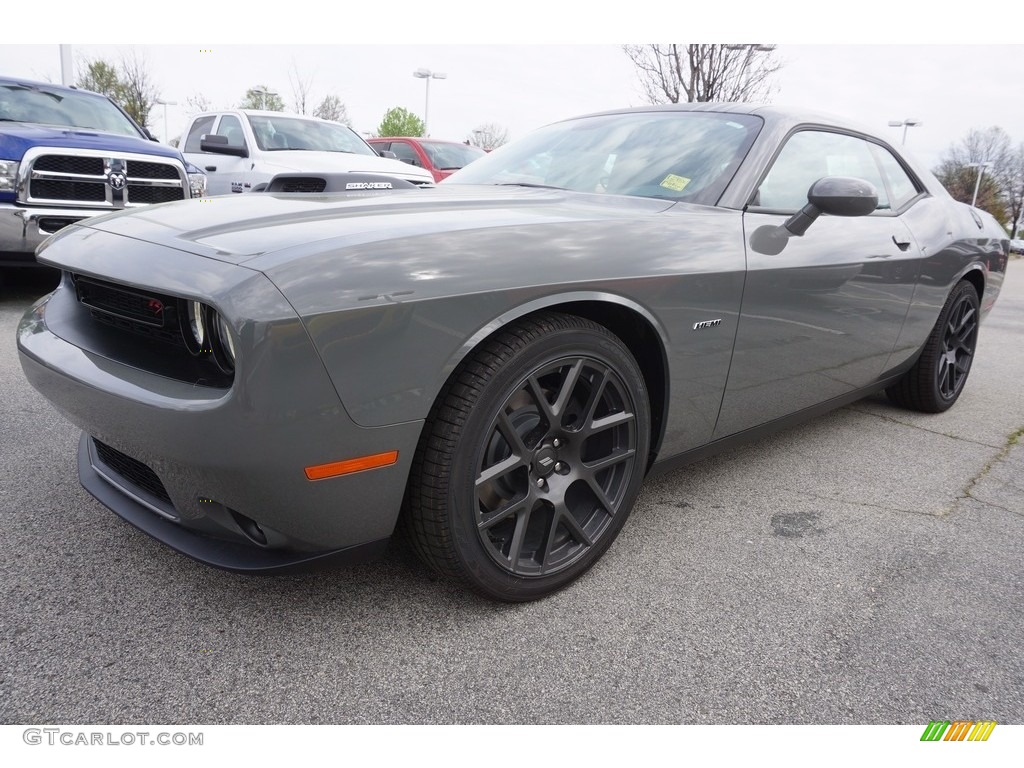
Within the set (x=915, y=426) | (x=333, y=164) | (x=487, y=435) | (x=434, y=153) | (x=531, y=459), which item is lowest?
(x=915, y=426)

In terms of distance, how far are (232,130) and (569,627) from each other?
762 cm

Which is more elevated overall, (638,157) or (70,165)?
(638,157)

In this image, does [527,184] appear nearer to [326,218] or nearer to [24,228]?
[326,218]

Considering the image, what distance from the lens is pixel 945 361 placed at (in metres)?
3.91

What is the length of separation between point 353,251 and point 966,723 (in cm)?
170

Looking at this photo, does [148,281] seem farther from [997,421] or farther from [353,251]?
[997,421]

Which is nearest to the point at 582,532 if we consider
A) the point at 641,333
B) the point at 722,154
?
the point at 641,333

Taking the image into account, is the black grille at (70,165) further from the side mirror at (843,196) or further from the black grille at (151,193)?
the side mirror at (843,196)

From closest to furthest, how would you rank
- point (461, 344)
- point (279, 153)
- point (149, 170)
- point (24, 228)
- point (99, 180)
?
point (461, 344)
point (24, 228)
point (99, 180)
point (149, 170)
point (279, 153)

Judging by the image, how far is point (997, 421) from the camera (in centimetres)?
398

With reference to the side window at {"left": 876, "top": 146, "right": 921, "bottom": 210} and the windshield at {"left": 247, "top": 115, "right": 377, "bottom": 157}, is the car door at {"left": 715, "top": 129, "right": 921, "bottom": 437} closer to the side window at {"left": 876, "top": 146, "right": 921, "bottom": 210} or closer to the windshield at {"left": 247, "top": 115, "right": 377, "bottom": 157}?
the side window at {"left": 876, "top": 146, "right": 921, "bottom": 210}

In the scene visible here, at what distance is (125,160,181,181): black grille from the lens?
221 inches

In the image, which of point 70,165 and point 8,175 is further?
point 70,165

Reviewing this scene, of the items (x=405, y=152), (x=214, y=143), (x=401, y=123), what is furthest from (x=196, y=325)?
(x=401, y=123)
